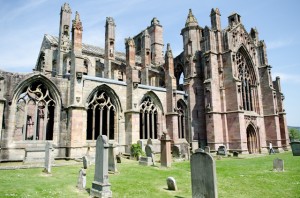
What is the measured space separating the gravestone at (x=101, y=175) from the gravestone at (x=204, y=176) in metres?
2.89

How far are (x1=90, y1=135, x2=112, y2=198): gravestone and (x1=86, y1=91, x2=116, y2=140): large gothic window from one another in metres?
10.1

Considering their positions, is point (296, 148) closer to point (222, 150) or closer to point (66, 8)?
point (222, 150)

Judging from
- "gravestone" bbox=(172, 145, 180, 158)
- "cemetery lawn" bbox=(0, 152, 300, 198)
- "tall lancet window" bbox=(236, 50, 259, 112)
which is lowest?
"cemetery lawn" bbox=(0, 152, 300, 198)

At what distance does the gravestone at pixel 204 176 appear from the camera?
21.3 ft

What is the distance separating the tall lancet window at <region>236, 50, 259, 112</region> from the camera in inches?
1096

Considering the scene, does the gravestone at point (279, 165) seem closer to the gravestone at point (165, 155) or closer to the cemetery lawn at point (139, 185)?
the cemetery lawn at point (139, 185)

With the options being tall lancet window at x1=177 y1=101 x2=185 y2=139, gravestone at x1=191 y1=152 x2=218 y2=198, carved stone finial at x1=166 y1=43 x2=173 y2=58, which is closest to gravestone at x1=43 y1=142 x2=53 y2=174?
gravestone at x1=191 y1=152 x2=218 y2=198

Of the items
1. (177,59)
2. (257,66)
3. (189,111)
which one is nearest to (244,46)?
(257,66)

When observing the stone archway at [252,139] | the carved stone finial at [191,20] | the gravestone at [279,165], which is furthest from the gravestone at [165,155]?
the carved stone finial at [191,20]

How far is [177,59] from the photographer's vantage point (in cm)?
3206

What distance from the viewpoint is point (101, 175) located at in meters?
7.85

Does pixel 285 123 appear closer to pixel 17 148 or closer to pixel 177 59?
pixel 177 59

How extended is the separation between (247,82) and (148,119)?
48.0 ft

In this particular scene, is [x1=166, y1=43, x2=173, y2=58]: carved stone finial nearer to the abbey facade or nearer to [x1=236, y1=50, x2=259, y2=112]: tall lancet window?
the abbey facade
